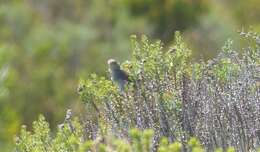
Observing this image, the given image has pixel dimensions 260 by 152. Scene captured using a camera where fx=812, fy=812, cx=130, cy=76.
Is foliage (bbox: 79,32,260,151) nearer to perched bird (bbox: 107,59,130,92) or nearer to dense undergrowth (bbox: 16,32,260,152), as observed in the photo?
dense undergrowth (bbox: 16,32,260,152)

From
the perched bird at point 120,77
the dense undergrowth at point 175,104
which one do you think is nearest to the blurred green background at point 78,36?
the perched bird at point 120,77

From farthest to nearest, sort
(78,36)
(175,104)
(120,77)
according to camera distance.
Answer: (78,36), (120,77), (175,104)

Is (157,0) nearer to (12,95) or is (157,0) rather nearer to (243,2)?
(12,95)

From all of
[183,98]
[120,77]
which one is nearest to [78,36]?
[120,77]

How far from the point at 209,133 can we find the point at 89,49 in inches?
669

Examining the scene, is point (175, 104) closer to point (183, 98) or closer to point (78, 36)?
point (183, 98)

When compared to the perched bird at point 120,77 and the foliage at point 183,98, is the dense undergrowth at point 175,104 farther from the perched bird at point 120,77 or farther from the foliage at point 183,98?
the perched bird at point 120,77

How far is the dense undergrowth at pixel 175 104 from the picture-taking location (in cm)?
469

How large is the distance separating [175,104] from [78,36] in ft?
54.7

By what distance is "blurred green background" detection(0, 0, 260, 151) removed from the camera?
17875 mm

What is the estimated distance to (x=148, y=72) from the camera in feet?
16.3

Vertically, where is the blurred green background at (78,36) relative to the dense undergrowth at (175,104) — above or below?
above

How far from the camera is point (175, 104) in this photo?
4.82 meters

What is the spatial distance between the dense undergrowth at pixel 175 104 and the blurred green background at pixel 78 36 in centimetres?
1031
